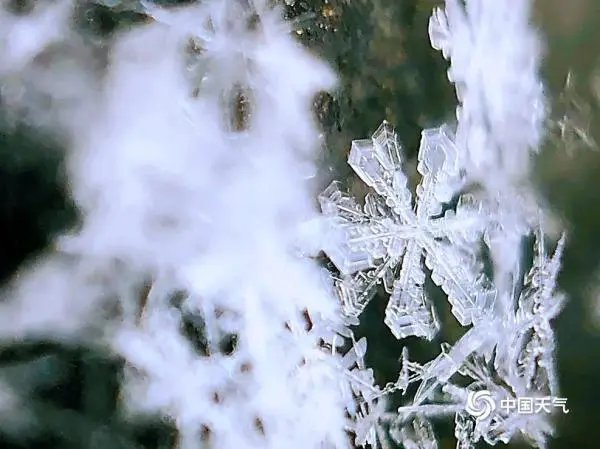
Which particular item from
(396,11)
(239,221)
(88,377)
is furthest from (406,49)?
(88,377)

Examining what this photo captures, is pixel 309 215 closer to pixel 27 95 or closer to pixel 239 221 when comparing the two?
pixel 239 221

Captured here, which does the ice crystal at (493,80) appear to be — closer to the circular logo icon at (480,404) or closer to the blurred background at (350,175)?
the blurred background at (350,175)

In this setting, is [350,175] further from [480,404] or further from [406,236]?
[480,404]

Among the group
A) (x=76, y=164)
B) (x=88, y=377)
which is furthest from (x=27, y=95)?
(x=88, y=377)

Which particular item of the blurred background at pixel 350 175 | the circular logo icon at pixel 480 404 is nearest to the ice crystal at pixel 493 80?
the blurred background at pixel 350 175

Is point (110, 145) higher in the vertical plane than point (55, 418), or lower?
higher

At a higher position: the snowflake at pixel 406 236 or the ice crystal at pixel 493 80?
the ice crystal at pixel 493 80
